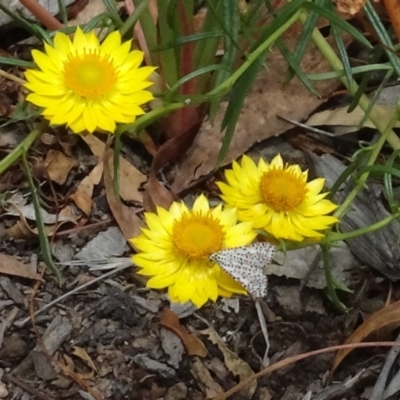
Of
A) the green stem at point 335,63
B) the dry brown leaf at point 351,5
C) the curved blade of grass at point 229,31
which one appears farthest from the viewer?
the green stem at point 335,63

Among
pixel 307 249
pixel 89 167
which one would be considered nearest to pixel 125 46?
pixel 89 167

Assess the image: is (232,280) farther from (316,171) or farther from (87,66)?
(316,171)

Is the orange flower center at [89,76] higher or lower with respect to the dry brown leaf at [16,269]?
higher

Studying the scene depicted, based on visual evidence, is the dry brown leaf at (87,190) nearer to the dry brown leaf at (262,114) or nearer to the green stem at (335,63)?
the dry brown leaf at (262,114)

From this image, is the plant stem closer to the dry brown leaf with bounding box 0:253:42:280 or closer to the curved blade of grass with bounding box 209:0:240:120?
the curved blade of grass with bounding box 209:0:240:120

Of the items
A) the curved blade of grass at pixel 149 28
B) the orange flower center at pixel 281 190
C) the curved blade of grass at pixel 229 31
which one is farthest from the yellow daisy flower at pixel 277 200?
the curved blade of grass at pixel 149 28

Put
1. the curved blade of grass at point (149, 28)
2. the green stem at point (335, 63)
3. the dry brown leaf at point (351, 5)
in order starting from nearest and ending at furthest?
the dry brown leaf at point (351, 5) → the green stem at point (335, 63) → the curved blade of grass at point (149, 28)

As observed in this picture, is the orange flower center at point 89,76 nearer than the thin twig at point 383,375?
Yes

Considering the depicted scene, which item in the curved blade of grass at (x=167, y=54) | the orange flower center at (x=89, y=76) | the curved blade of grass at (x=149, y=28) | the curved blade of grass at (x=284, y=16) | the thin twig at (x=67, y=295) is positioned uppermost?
the curved blade of grass at (x=149, y=28)
